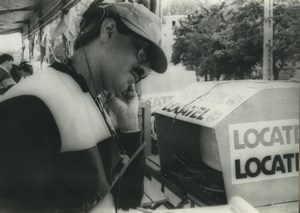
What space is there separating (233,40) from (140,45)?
0.48 meters

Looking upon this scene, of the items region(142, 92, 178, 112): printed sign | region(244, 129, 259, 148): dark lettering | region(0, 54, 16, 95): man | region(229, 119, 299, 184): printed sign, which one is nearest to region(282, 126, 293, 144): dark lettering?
region(229, 119, 299, 184): printed sign

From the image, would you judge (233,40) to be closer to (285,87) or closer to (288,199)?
(285,87)

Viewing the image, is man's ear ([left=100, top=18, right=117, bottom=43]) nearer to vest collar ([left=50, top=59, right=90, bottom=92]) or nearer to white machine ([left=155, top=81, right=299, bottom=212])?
vest collar ([left=50, top=59, right=90, bottom=92])

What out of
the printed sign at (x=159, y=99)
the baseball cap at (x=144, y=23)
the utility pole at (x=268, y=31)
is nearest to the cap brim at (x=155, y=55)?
the baseball cap at (x=144, y=23)

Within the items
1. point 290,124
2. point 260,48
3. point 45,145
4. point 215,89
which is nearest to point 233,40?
point 260,48

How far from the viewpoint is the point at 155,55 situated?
1.39 m

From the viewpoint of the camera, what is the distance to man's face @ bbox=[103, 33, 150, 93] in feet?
4.34

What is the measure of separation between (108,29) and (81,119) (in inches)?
13.8

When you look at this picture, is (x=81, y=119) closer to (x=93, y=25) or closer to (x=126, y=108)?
(x=126, y=108)

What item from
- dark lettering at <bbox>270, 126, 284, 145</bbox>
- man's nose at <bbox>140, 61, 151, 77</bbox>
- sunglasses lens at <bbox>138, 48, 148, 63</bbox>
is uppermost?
sunglasses lens at <bbox>138, 48, 148, 63</bbox>

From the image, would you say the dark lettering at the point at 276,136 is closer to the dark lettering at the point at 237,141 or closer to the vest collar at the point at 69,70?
the dark lettering at the point at 237,141

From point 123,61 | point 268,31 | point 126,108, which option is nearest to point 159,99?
point 126,108

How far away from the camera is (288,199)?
1.59m

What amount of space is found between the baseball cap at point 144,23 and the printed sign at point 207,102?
0.20 meters
